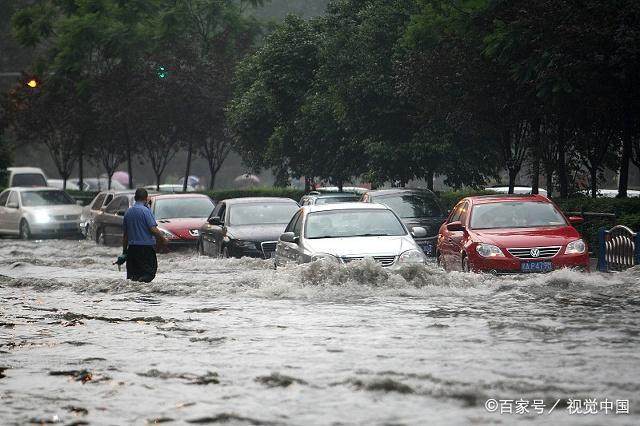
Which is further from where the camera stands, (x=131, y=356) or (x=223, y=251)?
(x=223, y=251)

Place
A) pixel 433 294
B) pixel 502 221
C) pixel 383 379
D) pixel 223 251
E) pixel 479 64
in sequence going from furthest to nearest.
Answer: pixel 479 64
pixel 223 251
pixel 502 221
pixel 433 294
pixel 383 379

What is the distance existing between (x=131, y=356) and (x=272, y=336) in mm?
Answer: 1805

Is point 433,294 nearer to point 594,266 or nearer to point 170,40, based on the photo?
point 594,266

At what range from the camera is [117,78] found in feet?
177

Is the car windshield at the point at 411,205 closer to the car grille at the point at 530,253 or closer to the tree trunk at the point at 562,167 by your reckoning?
the tree trunk at the point at 562,167

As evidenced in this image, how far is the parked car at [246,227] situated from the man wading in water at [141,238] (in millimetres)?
6290

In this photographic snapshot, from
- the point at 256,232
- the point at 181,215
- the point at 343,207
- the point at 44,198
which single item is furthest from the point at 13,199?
the point at 343,207

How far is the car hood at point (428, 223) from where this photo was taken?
1067 inches

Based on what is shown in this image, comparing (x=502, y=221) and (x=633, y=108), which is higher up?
(x=633, y=108)

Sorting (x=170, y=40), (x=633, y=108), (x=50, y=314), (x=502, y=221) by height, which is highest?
(x=170, y=40)

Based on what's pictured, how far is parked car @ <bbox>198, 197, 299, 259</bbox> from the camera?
26047 mm

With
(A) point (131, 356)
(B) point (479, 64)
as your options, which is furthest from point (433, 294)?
(B) point (479, 64)

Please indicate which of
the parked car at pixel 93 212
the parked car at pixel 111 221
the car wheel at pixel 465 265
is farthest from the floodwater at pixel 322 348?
the parked car at pixel 93 212

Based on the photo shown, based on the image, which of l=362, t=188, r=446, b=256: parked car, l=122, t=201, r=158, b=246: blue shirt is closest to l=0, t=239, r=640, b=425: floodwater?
l=122, t=201, r=158, b=246: blue shirt
